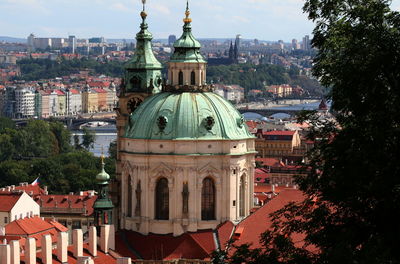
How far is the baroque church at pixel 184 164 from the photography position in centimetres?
3978

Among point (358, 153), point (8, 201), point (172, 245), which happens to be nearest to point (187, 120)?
point (172, 245)

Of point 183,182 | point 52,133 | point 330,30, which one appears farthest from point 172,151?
point 52,133

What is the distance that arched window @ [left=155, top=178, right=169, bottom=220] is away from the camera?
3994cm

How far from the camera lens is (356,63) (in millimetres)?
17219

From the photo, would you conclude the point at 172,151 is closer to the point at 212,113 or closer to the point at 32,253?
the point at 212,113

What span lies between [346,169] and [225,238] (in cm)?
2225

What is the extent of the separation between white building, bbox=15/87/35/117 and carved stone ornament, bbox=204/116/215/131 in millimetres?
148556

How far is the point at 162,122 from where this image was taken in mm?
39875

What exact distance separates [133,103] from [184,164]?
6.95 metres

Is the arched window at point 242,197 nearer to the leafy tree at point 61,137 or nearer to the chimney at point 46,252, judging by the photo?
the chimney at point 46,252

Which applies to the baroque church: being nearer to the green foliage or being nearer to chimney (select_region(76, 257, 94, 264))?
chimney (select_region(76, 257, 94, 264))

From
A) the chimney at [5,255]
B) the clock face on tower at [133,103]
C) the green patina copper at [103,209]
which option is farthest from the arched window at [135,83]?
the chimney at [5,255]

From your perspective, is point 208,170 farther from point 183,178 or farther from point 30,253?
point 30,253

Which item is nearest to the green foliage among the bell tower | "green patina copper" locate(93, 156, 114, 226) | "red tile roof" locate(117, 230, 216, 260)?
the bell tower
